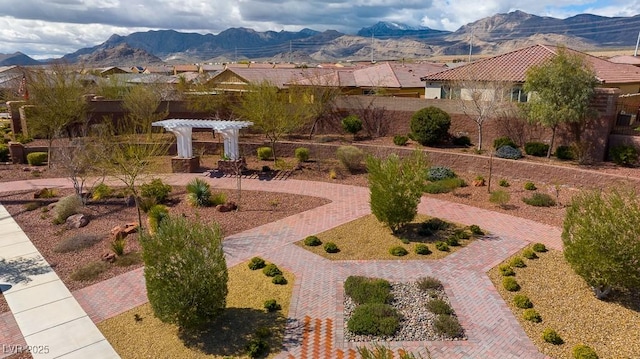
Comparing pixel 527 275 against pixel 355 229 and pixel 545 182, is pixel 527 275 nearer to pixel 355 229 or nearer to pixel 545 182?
pixel 355 229

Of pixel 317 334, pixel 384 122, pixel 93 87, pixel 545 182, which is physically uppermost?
pixel 93 87

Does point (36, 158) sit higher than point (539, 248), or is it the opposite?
point (36, 158)

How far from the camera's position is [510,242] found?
1612cm

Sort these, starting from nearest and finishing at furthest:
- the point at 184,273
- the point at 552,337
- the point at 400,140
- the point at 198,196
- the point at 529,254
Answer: the point at 184,273 → the point at 552,337 → the point at 529,254 → the point at 198,196 → the point at 400,140

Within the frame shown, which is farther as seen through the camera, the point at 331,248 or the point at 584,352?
Result: the point at 331,248

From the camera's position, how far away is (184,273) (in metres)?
9.75

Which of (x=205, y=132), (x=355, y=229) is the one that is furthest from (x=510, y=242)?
(x=205, y=132)

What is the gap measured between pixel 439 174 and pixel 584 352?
1549cm

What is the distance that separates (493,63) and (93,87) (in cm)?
3619

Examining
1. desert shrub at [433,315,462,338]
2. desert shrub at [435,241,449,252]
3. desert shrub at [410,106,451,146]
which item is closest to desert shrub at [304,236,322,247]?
desert shrub at [435,241,449,252]

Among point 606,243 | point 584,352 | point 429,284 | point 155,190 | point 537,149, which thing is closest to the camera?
point 584,352

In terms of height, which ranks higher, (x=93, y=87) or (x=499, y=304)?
(x=93, y=87)

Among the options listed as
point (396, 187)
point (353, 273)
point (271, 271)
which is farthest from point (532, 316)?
point (271, 271)

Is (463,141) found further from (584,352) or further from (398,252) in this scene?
(584,352)
